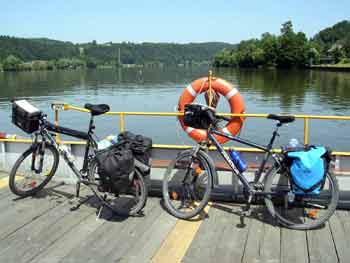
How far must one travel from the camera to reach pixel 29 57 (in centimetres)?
13262

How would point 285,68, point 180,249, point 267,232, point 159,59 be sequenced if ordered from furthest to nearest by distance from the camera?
point 159,59, point 285,68, point 267,232, point 180,249

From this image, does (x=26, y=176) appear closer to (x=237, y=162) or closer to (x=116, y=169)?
(x=116, y=169)

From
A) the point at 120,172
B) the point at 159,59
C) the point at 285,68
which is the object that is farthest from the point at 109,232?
the point at 159,59

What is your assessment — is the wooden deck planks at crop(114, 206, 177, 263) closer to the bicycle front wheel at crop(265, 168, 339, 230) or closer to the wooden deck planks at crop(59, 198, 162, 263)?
the wooden deck planks at crop(59, 198, 162, 263)

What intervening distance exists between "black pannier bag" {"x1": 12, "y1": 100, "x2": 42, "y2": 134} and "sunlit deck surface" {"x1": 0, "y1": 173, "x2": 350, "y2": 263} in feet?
2.69

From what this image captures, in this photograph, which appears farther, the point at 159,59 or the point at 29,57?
the point at 159,59

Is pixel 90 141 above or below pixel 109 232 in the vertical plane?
above

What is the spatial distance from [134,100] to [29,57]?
11012 centimetres

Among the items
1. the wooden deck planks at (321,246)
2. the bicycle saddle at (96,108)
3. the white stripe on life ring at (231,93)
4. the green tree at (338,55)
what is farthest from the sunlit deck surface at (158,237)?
Result: the green tree at (338,55)

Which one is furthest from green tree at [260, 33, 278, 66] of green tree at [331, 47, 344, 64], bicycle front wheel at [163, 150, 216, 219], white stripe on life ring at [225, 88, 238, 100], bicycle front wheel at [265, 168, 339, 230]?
bicycle front wheel at [265, 168, 339, 230]

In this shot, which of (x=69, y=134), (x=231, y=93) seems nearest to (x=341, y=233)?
(x=231, y=93)

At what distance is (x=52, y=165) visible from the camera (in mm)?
4434

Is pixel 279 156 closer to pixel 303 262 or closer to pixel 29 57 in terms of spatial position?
pixel 303 262

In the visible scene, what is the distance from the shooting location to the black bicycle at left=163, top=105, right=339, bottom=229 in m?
3.49
